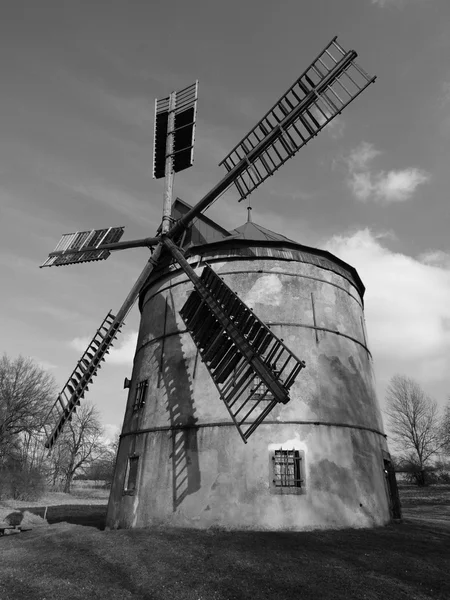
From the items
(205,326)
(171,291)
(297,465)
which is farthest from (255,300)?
(297,465)

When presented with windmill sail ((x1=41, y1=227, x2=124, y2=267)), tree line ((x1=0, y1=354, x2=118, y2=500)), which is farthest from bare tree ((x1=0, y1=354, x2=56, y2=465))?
windmill sail ((x1=41, y1=227, x2=124, y2=267))

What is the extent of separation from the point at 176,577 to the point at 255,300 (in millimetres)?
7916

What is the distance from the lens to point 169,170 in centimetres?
1702

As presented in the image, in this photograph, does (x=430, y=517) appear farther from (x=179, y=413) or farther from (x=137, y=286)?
(x=137, y=286)

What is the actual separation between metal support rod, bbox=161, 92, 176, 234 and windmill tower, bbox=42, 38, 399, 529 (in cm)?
20

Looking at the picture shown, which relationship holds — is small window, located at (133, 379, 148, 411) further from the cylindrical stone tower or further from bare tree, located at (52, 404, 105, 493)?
bare tree, located at (52, 404, 105, 493)

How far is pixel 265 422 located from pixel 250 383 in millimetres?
1224

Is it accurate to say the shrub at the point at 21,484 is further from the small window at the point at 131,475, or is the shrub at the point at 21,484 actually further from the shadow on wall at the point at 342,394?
the shadow on wall at the point at 342,394

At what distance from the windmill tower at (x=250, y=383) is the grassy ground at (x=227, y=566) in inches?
39.5

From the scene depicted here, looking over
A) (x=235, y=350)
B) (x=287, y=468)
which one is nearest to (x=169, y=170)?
(x=235, y=350)

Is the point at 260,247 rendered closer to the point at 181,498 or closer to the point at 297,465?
the point at 297,465

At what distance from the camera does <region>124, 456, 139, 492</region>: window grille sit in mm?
12779

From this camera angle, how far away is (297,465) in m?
11.0

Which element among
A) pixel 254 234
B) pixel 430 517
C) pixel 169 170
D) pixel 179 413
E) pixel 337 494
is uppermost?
pixel 169 170
